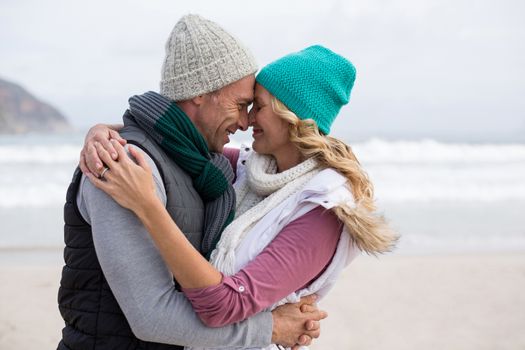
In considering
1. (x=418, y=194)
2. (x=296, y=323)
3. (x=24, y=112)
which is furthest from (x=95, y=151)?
(x=24, y=112)

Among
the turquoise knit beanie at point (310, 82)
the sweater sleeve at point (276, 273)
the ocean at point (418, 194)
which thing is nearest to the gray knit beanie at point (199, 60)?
the turquoise knit beanie at point (310, 82)

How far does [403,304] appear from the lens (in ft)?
18.2

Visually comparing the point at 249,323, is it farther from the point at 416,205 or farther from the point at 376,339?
the point at 416,205

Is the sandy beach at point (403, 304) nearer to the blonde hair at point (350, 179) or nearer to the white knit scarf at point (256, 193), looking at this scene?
the white knit scarf at point (256, 193)

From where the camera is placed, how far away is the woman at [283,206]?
168cm

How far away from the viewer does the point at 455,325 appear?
5.12 metres

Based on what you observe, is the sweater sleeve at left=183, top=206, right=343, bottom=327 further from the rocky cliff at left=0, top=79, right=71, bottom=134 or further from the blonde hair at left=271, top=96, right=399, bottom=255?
the rocky cliff at left=0, top=79, right=71, bottom=134

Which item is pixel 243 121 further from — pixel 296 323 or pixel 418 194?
pixel 418 194

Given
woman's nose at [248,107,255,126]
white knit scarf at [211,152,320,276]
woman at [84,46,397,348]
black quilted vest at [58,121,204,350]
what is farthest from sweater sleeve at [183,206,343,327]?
woman's nose at [248,107,255,126]

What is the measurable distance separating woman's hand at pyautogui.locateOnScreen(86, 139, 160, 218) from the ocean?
17.7 ft

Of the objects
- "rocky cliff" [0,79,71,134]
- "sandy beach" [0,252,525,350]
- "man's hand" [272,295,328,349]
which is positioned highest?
Answer: "man's hand" [272,295,328,349]

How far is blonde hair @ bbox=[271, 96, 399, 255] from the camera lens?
192cm

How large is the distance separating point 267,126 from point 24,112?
41.2 meters

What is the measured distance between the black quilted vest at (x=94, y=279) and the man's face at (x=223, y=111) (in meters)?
0.28
